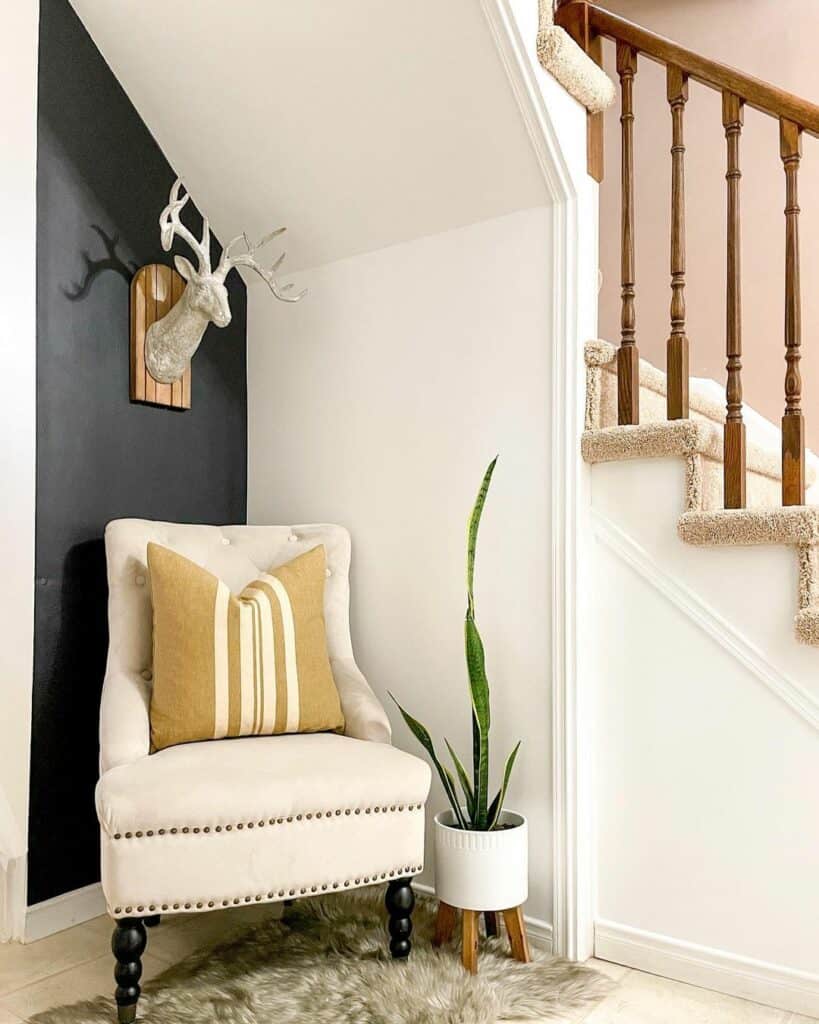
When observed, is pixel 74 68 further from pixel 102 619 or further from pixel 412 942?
pixel 412 942

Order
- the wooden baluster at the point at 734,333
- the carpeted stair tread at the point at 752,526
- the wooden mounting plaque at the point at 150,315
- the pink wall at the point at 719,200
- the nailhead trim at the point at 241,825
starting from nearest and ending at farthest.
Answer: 1. the nailhead trim at the point at 241,825
2. the carpeted stair tread at the point at 752,526
3. the wooden baluster at the point at 734,333
4. the wooden mounting plaque at the point at 150,315
5. the pink wall at the point at 719,200

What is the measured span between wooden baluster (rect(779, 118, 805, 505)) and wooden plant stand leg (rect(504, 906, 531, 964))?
1081 millimetres

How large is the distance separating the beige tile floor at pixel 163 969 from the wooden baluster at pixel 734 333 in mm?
1054

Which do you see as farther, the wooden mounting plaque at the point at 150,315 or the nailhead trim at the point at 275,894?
the wooden mounting plaque at the point at 150,315

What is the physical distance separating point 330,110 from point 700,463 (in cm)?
128

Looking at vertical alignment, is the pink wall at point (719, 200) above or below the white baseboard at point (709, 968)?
above

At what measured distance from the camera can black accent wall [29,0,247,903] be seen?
7.54 feet

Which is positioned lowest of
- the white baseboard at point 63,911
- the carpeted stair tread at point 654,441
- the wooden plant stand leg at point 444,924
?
the white baseboard at point 63,911

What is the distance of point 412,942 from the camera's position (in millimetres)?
2113

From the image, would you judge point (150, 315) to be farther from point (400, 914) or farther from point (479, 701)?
point (400, 914)

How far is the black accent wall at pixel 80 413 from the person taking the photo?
90.5 inches

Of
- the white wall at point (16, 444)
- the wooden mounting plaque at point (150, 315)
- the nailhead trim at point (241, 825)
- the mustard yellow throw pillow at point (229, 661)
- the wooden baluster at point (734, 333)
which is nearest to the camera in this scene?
the nailhead trim at point (241, 825)

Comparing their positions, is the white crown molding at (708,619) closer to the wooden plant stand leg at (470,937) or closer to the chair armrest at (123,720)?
the wooden plant stand leg at (470,937)

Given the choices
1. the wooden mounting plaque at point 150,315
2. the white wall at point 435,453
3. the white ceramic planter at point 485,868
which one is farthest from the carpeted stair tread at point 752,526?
the wooden mounting plaque at point 150,315
